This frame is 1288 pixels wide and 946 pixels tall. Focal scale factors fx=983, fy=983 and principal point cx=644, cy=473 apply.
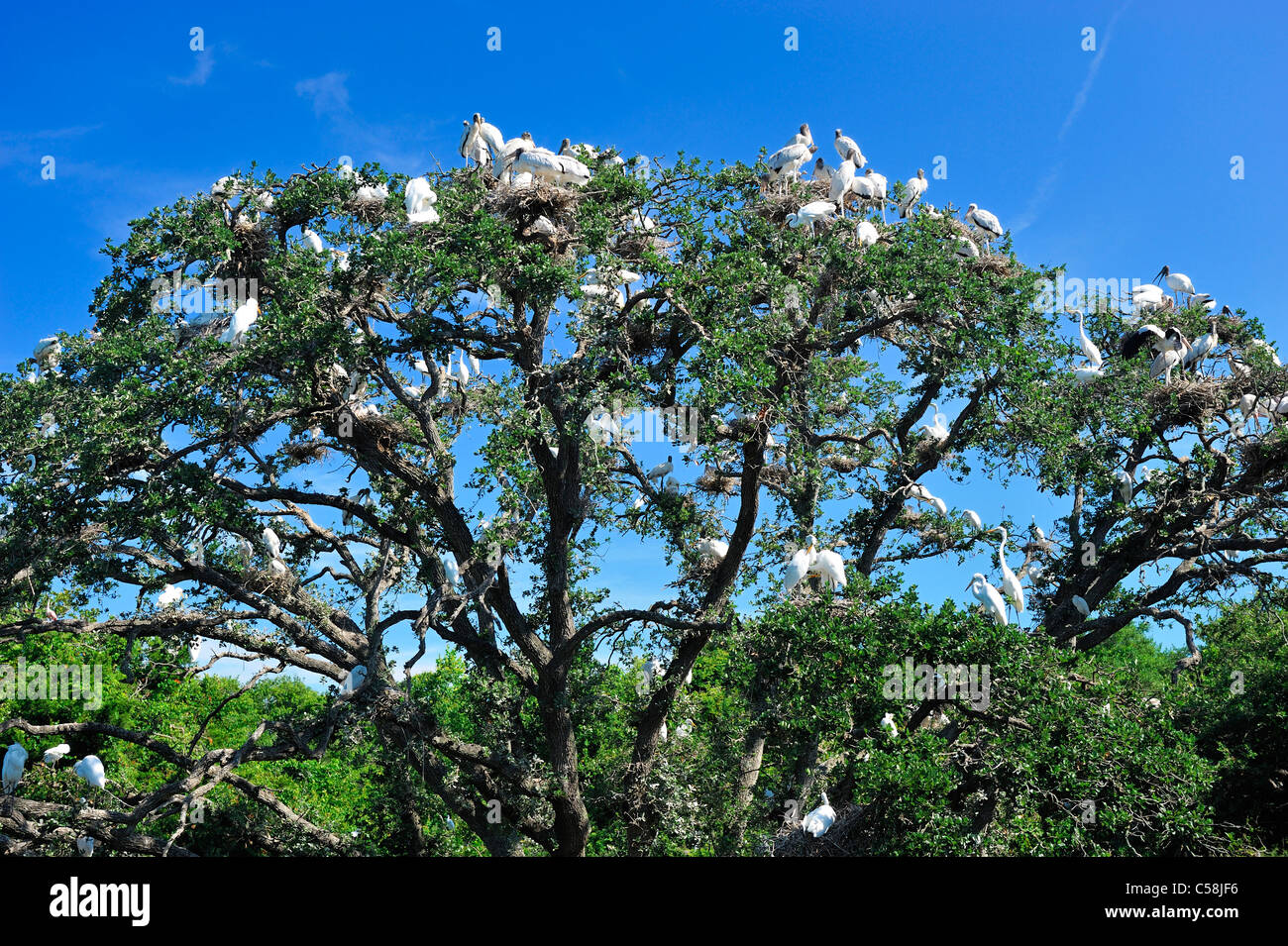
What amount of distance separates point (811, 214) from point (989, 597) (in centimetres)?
486

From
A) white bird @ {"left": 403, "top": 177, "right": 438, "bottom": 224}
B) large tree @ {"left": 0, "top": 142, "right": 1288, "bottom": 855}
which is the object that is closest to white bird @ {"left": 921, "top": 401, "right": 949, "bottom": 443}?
large tree @ {"left": 0, "top": 142, "right": 1288, "bottom": 855}

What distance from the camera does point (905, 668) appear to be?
912 cm

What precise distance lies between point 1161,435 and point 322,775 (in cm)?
1635

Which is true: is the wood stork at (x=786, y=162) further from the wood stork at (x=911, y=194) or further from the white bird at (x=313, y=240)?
the white bird at (x=313, y=240)

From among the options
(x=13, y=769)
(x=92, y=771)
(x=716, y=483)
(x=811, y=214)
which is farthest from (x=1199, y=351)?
(x=13, y=769)

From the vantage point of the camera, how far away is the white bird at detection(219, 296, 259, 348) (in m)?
9.62

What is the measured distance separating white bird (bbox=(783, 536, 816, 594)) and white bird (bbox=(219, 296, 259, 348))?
235 inches

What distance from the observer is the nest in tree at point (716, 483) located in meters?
12.8

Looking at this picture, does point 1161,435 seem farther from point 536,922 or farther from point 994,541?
point 536,922

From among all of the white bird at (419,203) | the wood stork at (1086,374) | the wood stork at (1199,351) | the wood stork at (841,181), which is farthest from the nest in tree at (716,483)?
the wood stork at (1199,351)

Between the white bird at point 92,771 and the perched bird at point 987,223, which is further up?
the perched bird at point 987,223

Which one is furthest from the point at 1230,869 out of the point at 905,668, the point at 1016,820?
the point at 905,668

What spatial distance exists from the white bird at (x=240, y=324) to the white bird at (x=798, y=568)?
5.98 metres

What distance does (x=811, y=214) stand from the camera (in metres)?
11.7
